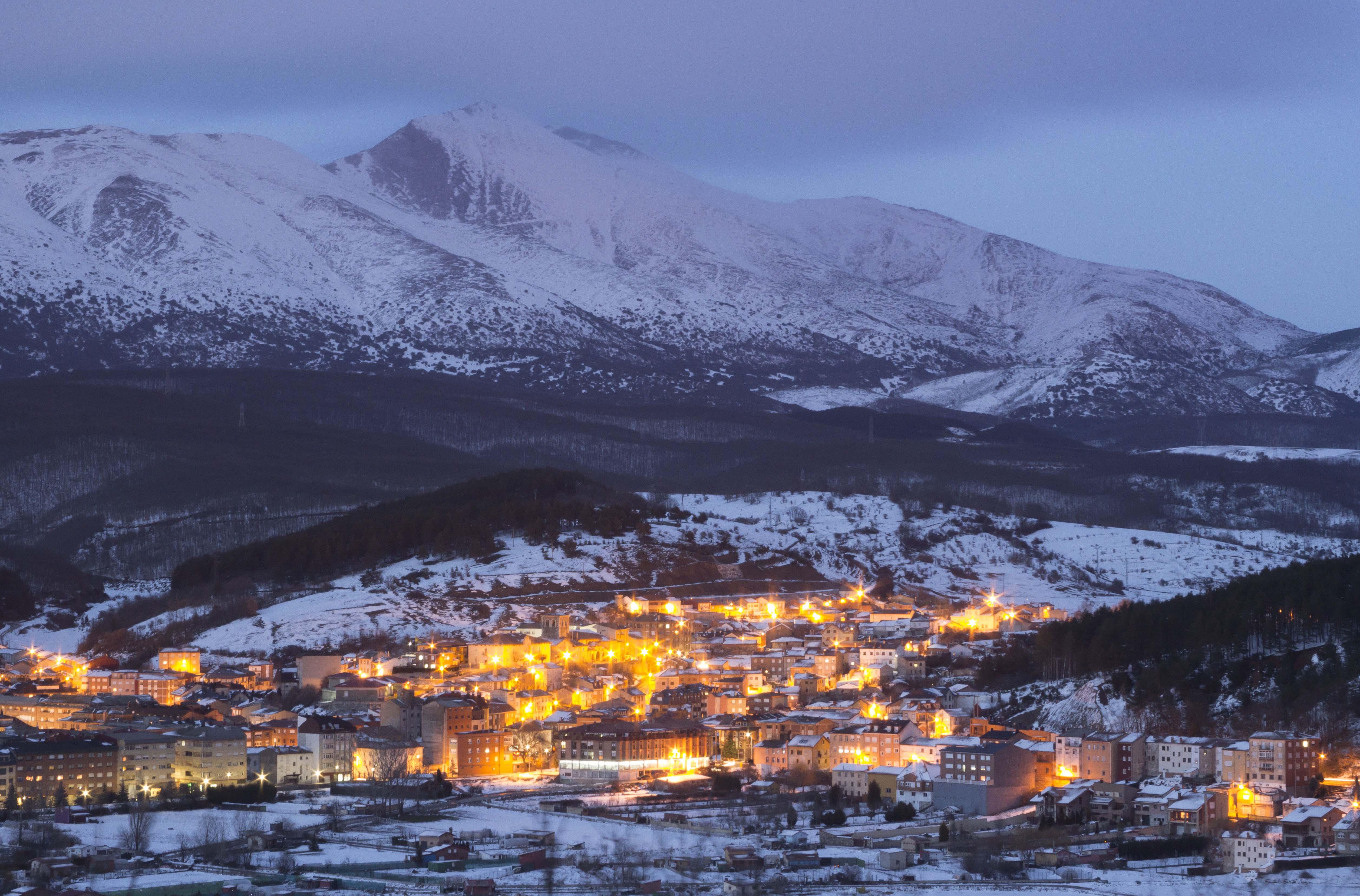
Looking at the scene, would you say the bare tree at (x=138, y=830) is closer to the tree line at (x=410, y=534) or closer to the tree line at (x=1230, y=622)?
the tree line at (x=1230, y=622)

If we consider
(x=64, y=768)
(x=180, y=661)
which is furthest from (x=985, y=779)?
(x=180, y=661)

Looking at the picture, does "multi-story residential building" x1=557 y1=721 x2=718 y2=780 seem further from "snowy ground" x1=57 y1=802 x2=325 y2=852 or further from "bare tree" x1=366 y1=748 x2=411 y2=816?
"snowy ground" x1=57 y1=802 x2=325 y2=852

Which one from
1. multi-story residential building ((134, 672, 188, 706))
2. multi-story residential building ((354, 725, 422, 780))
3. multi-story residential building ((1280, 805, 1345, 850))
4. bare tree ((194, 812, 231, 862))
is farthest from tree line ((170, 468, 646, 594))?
multi-story residential building ((1280, 805, 1345, 850))

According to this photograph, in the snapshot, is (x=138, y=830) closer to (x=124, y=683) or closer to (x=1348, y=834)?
(x=1348, y=834)

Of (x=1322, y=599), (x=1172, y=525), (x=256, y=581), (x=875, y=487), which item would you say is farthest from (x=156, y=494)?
(x=1322, y=599)

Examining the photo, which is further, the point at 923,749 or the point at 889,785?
the point at 923,749
